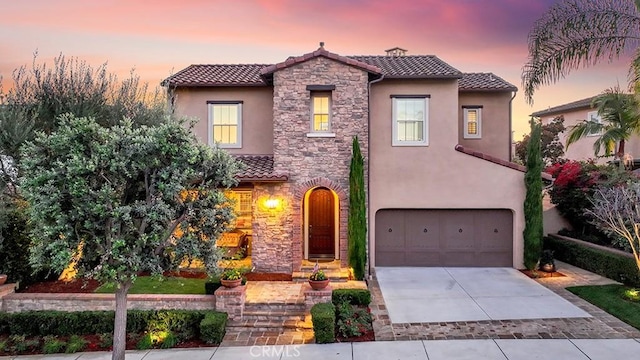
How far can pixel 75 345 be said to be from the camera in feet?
30.8

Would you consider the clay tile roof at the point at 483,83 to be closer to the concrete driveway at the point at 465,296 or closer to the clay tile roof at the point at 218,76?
the concrete driveway at the point at 465,296

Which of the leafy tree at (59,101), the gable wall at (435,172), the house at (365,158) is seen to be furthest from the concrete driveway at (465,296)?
the leafy tree at (59,101)

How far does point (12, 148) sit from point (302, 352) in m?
9.43

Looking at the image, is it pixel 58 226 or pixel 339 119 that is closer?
pixel 58 226

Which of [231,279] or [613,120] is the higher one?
[613,120]

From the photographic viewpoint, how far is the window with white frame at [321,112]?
14.6 metres

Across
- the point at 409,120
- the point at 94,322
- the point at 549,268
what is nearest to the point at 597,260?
the point at 549,268

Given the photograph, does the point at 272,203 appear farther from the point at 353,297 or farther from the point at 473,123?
the point at 473,123

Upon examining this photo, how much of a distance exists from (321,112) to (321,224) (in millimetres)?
4436

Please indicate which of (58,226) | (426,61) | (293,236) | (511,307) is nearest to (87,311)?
(58,226)

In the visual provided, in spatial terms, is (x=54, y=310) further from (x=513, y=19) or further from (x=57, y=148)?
(x=513, y=19)

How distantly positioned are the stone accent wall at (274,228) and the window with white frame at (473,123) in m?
8.77

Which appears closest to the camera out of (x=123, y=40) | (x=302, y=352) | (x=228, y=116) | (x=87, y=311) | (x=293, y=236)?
(x=302, y=352)

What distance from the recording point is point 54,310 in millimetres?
10680
